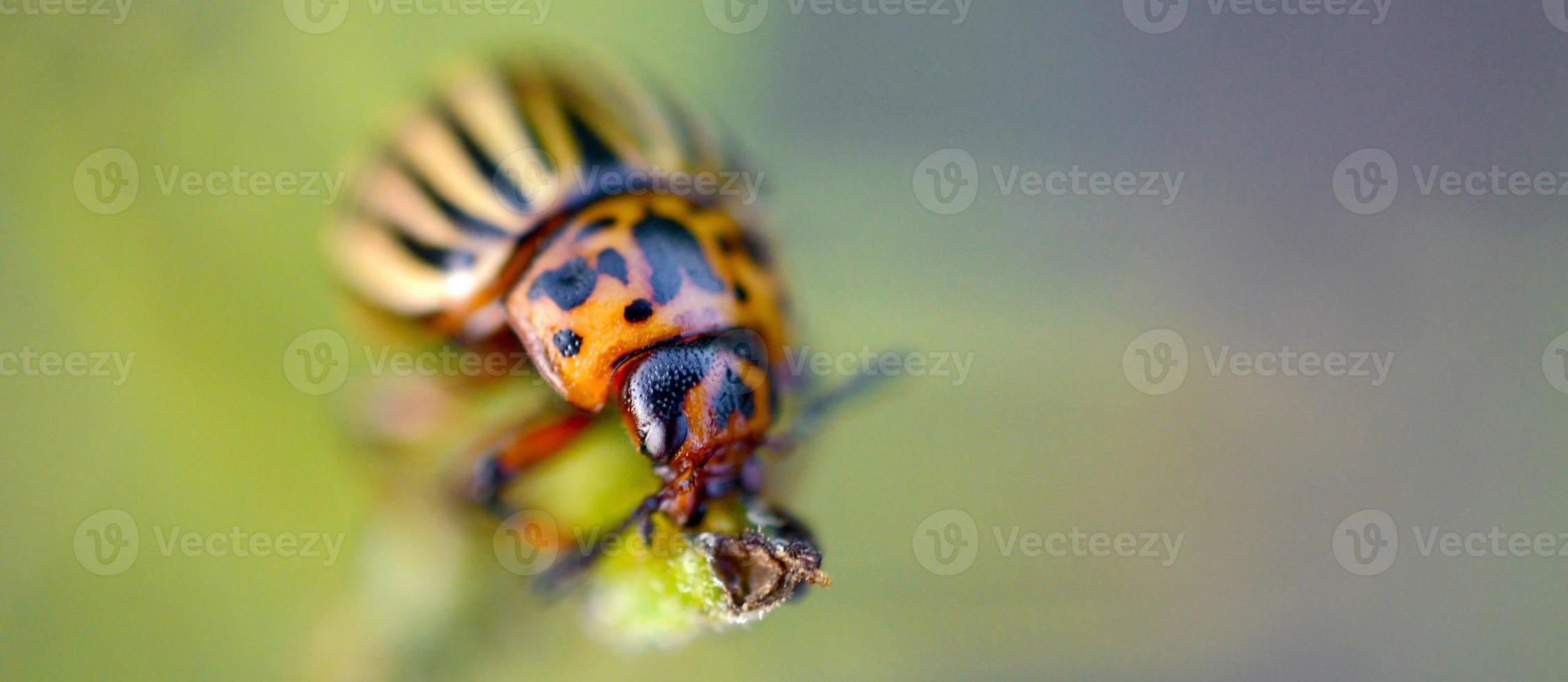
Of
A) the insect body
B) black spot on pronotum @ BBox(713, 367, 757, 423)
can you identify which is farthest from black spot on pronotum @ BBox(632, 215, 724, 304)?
black spot on pronotum @ BBox(713, 367, 757, 423)

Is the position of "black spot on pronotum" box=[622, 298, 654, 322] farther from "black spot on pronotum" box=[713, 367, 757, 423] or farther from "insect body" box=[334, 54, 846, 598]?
"black spot on pronotum" box=[713, 367, 757, 423]

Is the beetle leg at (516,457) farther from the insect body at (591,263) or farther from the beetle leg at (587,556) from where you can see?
the beetle leg at (587,556)

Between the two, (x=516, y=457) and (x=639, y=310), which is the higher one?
(x=639, y=310)

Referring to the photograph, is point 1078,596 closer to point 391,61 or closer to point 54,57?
point 391,61

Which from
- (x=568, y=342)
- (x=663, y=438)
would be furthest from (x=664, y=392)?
(x=568, y=342)

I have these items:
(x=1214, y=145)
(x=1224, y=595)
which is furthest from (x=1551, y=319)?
(x=1224, y=595)

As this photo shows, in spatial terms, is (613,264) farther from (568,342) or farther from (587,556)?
(587,556)
